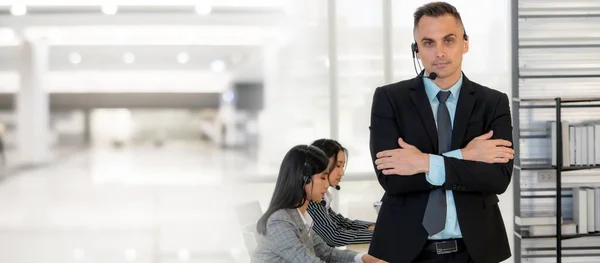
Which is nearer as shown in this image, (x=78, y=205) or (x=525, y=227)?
(x=525, y=227)

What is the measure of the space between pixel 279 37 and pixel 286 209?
2.82 m

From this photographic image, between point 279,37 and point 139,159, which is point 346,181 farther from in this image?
point 139,159

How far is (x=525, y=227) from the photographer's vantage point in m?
5.48

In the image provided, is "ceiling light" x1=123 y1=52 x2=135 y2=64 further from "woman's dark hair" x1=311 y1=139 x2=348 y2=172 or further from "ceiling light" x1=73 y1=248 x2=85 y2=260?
"woman's dark hair" x1=311 y1=139 x2=348 y2=172

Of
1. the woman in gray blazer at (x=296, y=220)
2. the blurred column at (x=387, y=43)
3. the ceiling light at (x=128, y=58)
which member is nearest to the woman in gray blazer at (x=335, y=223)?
the woman in gray blazer at (x=296, y=220)

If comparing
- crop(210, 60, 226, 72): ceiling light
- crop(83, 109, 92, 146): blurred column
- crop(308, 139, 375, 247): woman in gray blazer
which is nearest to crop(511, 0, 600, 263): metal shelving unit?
crop(308, 139, 375, 247): woman in gray blazer

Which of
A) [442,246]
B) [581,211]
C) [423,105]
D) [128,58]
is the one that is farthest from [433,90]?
[128,58]

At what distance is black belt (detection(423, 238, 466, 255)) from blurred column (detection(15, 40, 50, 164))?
4315mm

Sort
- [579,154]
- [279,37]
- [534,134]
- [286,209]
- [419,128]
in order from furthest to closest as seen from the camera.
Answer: [279,37] < [534,134] < [579,154] < [286,209] < [419,128]

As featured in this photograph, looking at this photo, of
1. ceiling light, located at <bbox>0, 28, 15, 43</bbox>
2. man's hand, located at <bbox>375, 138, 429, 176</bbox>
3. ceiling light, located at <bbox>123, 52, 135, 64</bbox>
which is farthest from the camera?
ceiling light, located at <bbox>123, 52, 135, 64</bbox>

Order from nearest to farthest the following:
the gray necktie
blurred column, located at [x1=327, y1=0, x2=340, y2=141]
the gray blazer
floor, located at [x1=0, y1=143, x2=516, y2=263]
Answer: the gray necktie → the gray blazer → blurred column, located at [x1=327, y1=0, x2=340, y2=141] → floor, located at [x1=0, y1=143, x2=516, y2=263]

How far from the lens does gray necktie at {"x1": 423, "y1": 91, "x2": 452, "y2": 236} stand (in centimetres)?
208

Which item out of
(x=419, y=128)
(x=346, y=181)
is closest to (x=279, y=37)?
(x=346, y=181)

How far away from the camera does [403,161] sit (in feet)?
7.35
